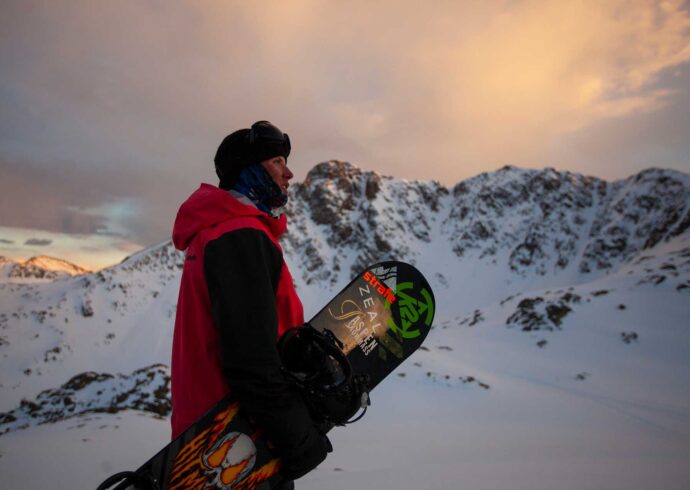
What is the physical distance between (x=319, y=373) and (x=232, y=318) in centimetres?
64

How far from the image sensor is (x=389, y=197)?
108812 mm

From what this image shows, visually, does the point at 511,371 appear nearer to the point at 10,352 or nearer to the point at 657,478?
the point at 657,478

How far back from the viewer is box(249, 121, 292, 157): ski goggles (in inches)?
92.6

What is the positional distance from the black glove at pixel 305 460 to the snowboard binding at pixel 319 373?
0.15 metres

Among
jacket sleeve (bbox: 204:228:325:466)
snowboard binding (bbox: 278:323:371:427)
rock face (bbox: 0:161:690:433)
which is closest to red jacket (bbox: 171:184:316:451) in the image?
jacket sleeve (bbox: 204:228:325:466)

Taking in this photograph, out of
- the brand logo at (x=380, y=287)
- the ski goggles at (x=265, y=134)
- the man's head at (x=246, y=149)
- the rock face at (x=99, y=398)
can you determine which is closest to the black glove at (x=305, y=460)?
the brand logo at (x=380, y=287)

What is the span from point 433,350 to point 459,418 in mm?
12491

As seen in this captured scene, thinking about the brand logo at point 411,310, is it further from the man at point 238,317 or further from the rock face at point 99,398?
the rock face at point 99,398

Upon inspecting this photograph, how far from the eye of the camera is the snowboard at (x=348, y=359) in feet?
6.47

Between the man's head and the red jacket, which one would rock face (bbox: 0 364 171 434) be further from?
the man's head

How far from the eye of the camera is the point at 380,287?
331 cm

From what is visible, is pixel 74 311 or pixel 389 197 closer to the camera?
pixel 74 311

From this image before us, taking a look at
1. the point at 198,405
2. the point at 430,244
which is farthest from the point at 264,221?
the point at 430,244

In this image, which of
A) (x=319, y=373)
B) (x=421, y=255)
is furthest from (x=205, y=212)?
(x=421, y=255)
